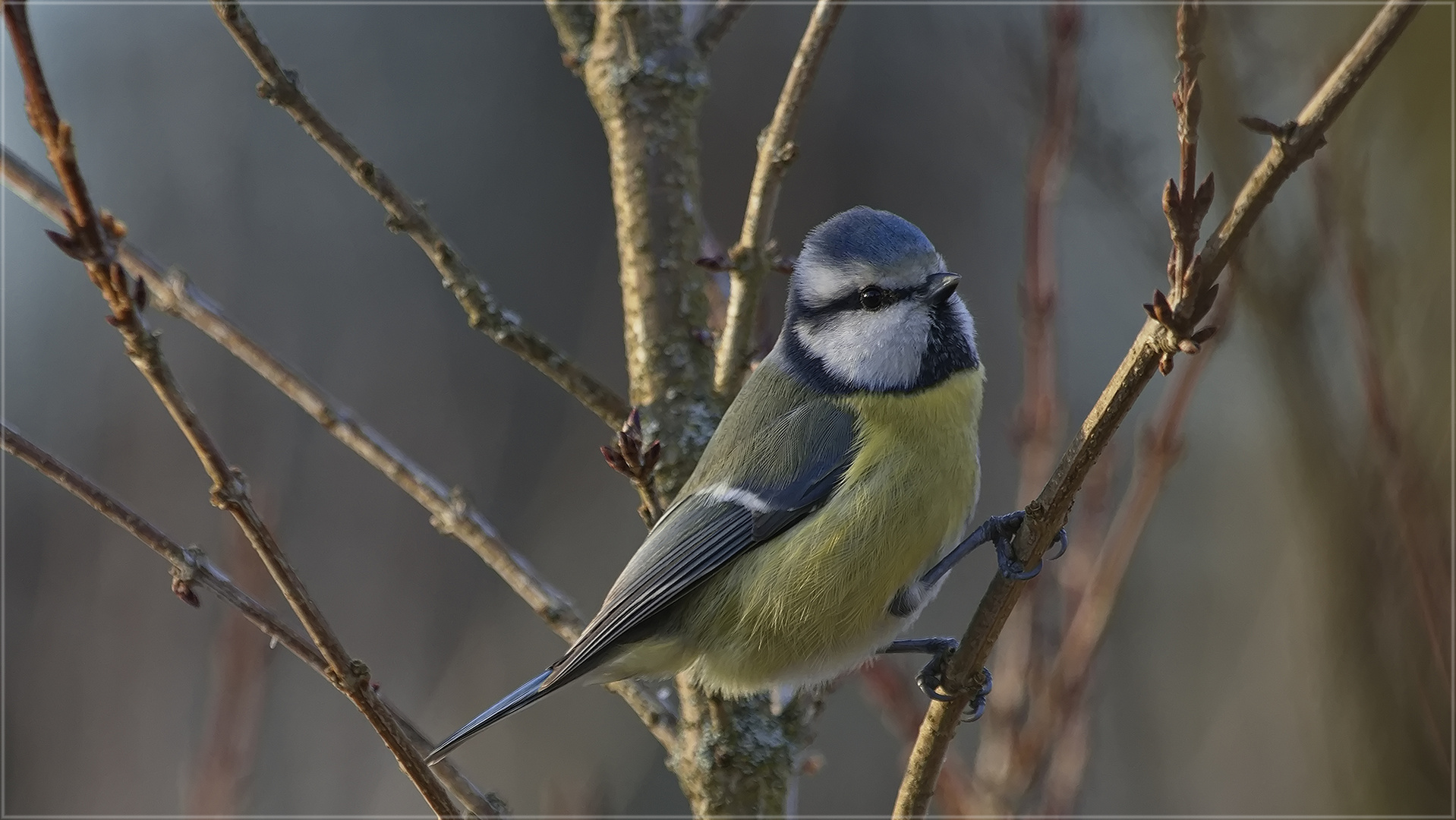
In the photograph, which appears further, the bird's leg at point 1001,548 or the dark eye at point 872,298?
the dark eye at point 872,298

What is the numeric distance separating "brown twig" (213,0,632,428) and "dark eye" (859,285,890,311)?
1.65 ft

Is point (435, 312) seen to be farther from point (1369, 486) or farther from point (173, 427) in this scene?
point (1369, 486)

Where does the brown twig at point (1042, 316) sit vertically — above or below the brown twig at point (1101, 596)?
above

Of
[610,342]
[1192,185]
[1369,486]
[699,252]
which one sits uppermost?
[610,342]

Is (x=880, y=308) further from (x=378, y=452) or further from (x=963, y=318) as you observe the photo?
(x=378, y=452)

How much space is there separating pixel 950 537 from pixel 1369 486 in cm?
67

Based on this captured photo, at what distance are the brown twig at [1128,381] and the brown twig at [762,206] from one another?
0.75m

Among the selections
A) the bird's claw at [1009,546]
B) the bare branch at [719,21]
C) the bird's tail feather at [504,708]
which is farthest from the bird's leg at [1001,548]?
the bare branch at [719,21]

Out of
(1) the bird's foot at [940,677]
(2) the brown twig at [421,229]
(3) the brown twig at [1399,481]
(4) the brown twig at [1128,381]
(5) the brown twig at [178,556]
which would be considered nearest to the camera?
(4) the brown twig at [1128,381]

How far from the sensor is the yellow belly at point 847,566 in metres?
1.90

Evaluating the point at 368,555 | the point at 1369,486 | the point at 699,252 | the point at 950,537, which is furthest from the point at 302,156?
the point at 1369,486

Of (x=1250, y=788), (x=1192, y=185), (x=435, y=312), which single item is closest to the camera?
(x=1192, y=185)

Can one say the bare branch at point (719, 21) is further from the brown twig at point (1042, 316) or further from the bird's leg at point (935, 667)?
the bird's leg at point (935, 667)

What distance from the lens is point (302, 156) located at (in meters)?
6.45
